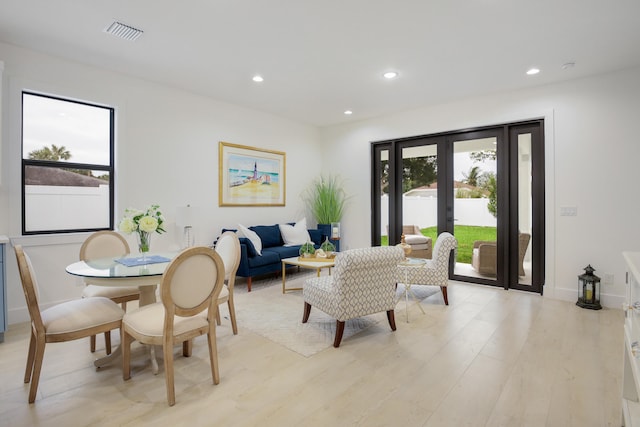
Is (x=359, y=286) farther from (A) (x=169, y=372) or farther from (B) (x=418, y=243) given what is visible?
(B) (x=418, y=243)

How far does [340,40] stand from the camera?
3.16m

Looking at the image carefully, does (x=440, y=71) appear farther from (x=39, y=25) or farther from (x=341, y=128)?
(x=39, y=25)

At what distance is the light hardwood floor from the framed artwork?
259 centimetres

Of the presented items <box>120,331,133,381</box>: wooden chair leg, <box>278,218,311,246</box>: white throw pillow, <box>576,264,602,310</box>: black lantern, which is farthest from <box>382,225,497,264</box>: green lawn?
<box>120,331,133,381</box>: wooden chair leg

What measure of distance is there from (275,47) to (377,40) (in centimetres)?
101

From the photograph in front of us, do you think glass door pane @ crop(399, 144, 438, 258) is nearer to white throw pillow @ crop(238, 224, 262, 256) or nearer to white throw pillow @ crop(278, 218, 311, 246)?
white throw pillow @ crop(278, 218, 311, 246)

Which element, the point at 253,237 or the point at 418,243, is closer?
the point at 253,237

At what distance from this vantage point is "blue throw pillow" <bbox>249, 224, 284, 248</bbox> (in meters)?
5.34

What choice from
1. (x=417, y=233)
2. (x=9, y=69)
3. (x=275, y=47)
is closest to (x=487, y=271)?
(x=417, y=233)

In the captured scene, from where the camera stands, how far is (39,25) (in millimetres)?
2914

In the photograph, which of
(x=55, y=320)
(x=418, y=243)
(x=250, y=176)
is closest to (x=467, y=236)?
(x=418, y=243)

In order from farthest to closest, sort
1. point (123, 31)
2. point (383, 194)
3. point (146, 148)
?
point (383, 194)
point (146, 148)
point (123, 31)

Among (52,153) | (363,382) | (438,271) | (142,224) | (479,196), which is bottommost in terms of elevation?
(363,382)

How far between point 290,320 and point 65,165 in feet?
10.1
